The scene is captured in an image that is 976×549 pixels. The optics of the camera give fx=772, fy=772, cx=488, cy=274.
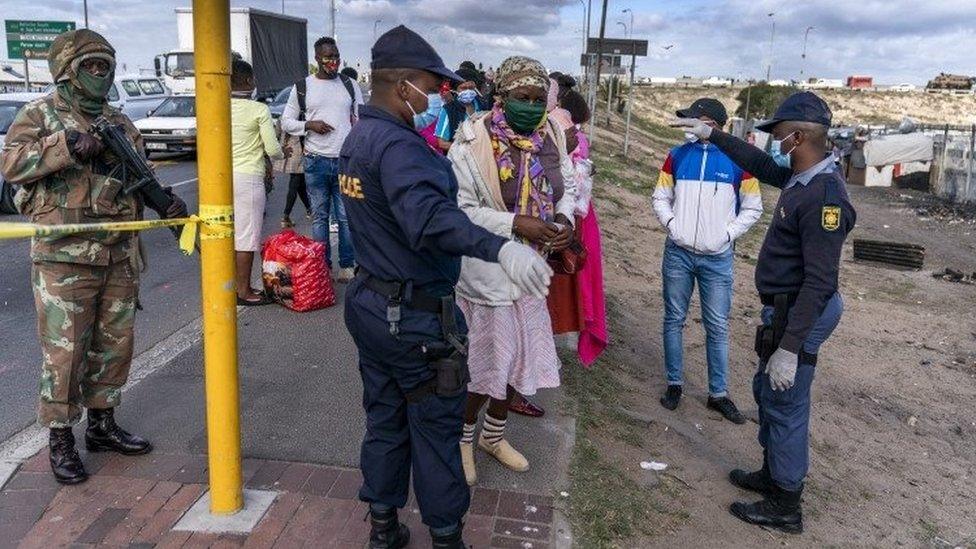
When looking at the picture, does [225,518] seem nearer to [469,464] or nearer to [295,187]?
[469,464]

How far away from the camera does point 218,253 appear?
2959mm

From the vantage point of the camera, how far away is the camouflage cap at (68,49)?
330cm

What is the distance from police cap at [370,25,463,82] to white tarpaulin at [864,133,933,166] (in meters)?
29.2

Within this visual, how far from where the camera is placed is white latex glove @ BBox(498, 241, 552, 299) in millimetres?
2309

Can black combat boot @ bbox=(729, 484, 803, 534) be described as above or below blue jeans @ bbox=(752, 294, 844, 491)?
below

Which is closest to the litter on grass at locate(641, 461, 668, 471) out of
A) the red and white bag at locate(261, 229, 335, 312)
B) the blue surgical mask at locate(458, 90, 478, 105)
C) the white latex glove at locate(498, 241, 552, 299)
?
the white latex glove at locate(498, 241, 552, 299)

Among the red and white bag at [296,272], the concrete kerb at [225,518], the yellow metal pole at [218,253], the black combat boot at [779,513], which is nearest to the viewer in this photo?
the yellow metal pole at [218,253]

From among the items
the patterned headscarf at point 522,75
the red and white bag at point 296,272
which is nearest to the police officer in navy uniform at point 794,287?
the patterned headscarf at point 522,75

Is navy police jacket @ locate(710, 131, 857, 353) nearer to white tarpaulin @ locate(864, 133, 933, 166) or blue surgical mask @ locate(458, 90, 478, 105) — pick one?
blue surgical mask @ locate(458, 90, 478, 105)

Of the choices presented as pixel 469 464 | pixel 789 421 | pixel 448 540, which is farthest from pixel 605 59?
pixel 448 540

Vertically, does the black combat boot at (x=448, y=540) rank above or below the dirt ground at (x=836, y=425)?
above

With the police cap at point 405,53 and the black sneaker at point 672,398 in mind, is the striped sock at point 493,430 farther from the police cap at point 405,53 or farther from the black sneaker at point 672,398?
the black sneaker at point 672,398

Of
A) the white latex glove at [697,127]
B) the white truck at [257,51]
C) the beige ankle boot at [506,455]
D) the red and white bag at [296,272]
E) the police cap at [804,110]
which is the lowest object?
the beige ankle boot at [506,455]

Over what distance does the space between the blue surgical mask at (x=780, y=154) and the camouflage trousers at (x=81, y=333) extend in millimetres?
3151
